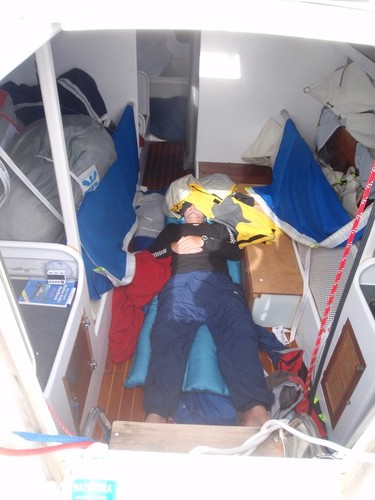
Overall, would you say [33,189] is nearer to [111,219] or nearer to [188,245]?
[111,219]

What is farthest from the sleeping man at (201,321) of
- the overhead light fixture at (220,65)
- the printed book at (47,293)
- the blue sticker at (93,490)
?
the blue sticker at (93,490)

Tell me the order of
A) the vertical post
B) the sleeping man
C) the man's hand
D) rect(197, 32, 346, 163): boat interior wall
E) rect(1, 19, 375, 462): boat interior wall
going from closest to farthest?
the vertical post → the sleeping man → rect(1, 19, 375, 462): boat interior wall → the man's hand → rect(197, 32, 346, 163): boat interior wall

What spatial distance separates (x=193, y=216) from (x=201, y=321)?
2.46ft

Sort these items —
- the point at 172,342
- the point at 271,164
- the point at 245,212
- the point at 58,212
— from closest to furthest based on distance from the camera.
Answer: the point at 58,212 → the point at 172,342 → the point at 245,212 → the point at 271,164

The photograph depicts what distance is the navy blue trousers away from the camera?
1653mm

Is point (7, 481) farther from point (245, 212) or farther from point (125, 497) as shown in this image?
point (245, 212)

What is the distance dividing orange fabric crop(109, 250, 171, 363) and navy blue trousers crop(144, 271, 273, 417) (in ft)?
0.41

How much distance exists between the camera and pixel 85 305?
151 cm

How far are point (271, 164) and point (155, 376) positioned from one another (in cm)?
189

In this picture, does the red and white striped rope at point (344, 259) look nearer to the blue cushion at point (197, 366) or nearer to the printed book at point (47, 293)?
the blue cushion at point (197, 366)

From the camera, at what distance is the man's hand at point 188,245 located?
2.23 metres

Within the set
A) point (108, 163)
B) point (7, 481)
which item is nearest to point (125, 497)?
point (7, 481)

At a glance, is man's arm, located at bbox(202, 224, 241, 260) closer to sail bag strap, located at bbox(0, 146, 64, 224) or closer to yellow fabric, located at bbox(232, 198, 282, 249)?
yellow fabric, located at bbox(232, 198, 282, 249)

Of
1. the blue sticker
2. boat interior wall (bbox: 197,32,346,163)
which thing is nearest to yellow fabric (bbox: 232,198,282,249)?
boat interior wall (bbox: 197,32,346,163)
